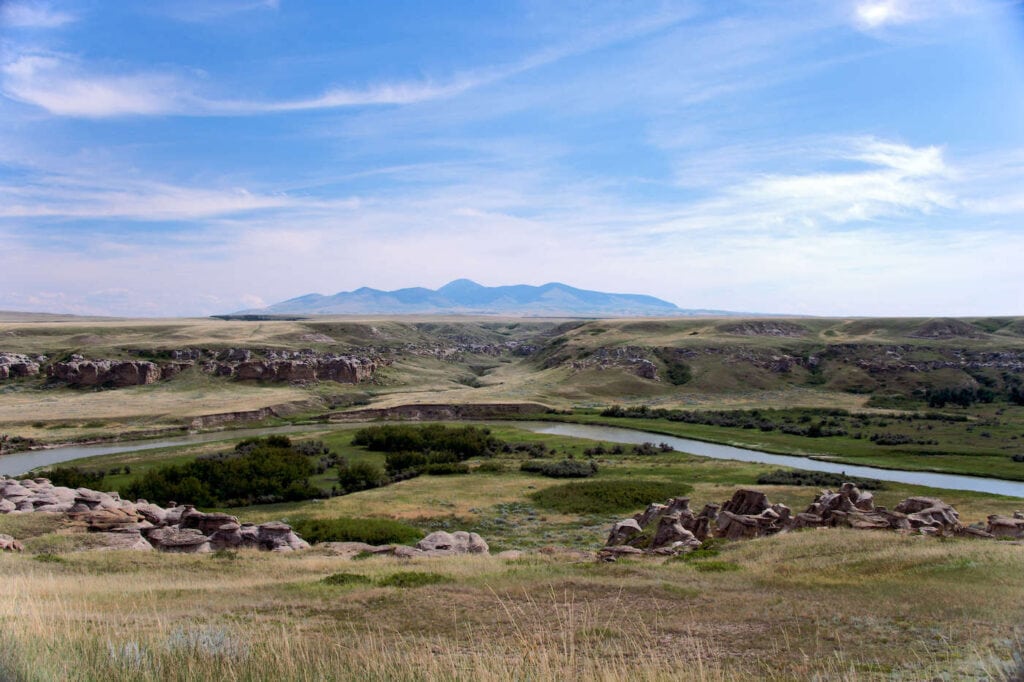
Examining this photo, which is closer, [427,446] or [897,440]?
[427,446]

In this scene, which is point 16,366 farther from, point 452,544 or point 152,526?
point 452,544

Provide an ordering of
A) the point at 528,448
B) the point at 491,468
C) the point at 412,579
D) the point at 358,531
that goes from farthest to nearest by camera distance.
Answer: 1. the point at 528,448
2. the point at 491,468
3. the point at 358,531
4. the point at 412,579

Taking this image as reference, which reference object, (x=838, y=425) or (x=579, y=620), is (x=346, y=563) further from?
(x=838, y=425)

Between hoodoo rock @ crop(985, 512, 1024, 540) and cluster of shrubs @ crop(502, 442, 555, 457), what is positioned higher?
hoodoo rock @ crop(985, 512, 1024, 540)

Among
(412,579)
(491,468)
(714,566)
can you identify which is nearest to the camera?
(412,579)

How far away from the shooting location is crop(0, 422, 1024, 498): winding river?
43.1 meters

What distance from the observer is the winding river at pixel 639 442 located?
141 ft

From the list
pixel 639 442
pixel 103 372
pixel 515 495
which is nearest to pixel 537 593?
pixel 515 495

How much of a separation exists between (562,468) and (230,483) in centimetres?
2283

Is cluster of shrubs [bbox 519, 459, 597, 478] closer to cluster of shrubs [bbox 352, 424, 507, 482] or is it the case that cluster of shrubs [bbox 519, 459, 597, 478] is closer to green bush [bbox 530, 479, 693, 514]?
green bush [bbox 530, 479, 693, 514]

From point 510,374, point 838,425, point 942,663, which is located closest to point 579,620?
point 942,663

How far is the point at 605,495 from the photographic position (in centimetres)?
3772

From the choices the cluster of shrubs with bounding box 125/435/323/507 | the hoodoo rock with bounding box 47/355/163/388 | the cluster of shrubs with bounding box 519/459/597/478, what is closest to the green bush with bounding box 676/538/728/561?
the cluster of shrubs with bounding box 519/459/597/478

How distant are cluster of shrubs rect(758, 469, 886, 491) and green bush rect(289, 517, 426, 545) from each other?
2460cm
